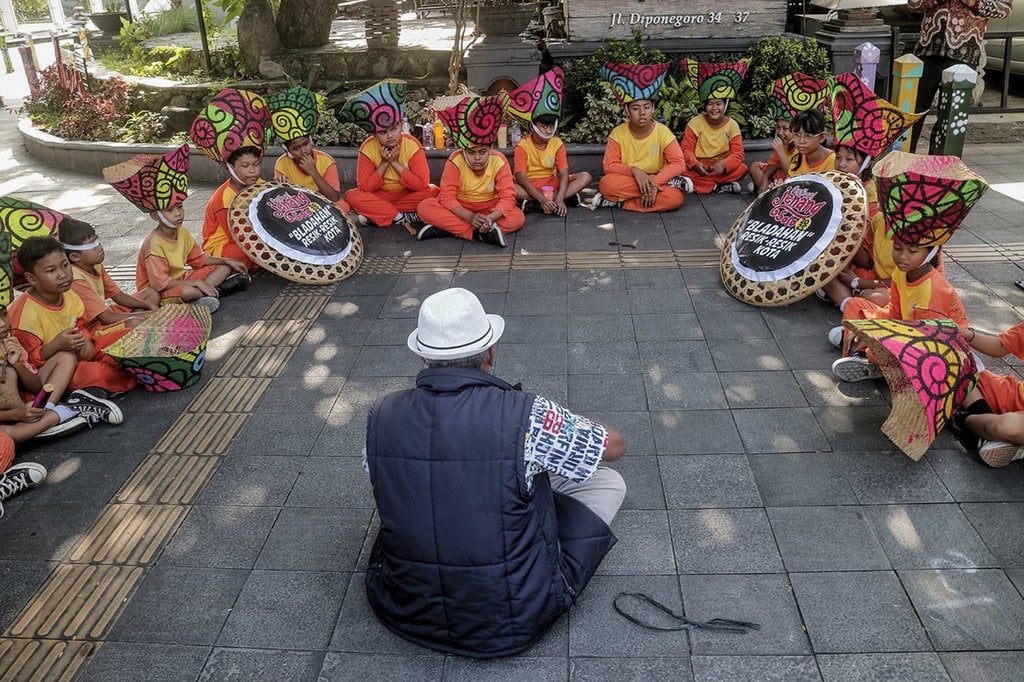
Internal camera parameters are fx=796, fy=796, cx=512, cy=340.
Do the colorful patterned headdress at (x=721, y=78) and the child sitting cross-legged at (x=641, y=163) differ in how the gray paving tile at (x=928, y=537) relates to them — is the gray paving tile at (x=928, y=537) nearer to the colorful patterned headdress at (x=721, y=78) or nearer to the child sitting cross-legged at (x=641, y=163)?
the child sitting cross-legged at (x=641, y=163)

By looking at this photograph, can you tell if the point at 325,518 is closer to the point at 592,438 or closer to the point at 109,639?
the point at 109,639

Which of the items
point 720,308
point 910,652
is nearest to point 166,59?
point 720,308

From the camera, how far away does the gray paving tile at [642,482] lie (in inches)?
150

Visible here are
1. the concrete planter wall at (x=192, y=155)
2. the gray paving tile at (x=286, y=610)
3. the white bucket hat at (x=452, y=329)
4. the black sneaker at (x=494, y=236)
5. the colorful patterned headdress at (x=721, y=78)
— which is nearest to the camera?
the white bucket hat at (x=452, y=329)

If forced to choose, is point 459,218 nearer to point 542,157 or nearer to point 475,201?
point 475,201

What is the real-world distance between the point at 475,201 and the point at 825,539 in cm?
480

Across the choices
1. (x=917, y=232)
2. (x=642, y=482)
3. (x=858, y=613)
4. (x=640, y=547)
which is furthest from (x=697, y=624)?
(x=917, y=232)

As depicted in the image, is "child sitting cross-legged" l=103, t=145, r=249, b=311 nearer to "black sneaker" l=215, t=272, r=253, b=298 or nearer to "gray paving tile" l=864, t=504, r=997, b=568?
"black sneaker" l=215, t=272, r=253, b=298

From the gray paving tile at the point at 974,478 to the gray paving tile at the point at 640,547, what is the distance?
1.41m

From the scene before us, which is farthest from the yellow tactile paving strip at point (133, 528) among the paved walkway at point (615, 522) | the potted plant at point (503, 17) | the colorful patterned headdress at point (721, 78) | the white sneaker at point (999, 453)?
the potted plant at point (503, 17)

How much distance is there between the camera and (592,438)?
9.30 feet

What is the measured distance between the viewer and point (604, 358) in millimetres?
5168

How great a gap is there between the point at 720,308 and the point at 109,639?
4.28 metres

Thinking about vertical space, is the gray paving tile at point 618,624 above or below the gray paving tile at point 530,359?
below
